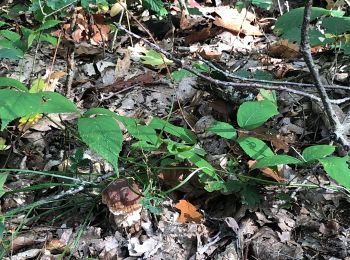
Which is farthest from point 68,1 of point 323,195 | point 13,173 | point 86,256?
point 323,195

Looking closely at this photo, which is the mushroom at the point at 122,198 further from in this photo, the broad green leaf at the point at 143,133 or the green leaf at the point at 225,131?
the green leaf at the point at 225,131

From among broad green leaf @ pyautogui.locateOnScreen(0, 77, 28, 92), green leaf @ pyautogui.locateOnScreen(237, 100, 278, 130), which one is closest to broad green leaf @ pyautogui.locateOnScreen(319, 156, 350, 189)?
green leaf @ pyautogui.locateOnScreen(237, 100, 278, 130)

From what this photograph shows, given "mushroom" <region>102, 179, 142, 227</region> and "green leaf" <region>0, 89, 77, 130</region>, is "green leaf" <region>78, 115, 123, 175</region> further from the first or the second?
"mushroom" <region>102, 179, 142, 227</region>

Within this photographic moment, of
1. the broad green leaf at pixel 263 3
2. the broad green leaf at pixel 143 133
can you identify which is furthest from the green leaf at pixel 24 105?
the broad green leaf at pixel 263 3

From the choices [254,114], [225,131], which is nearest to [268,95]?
[254,114]

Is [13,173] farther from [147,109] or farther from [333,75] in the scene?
[333,75]
